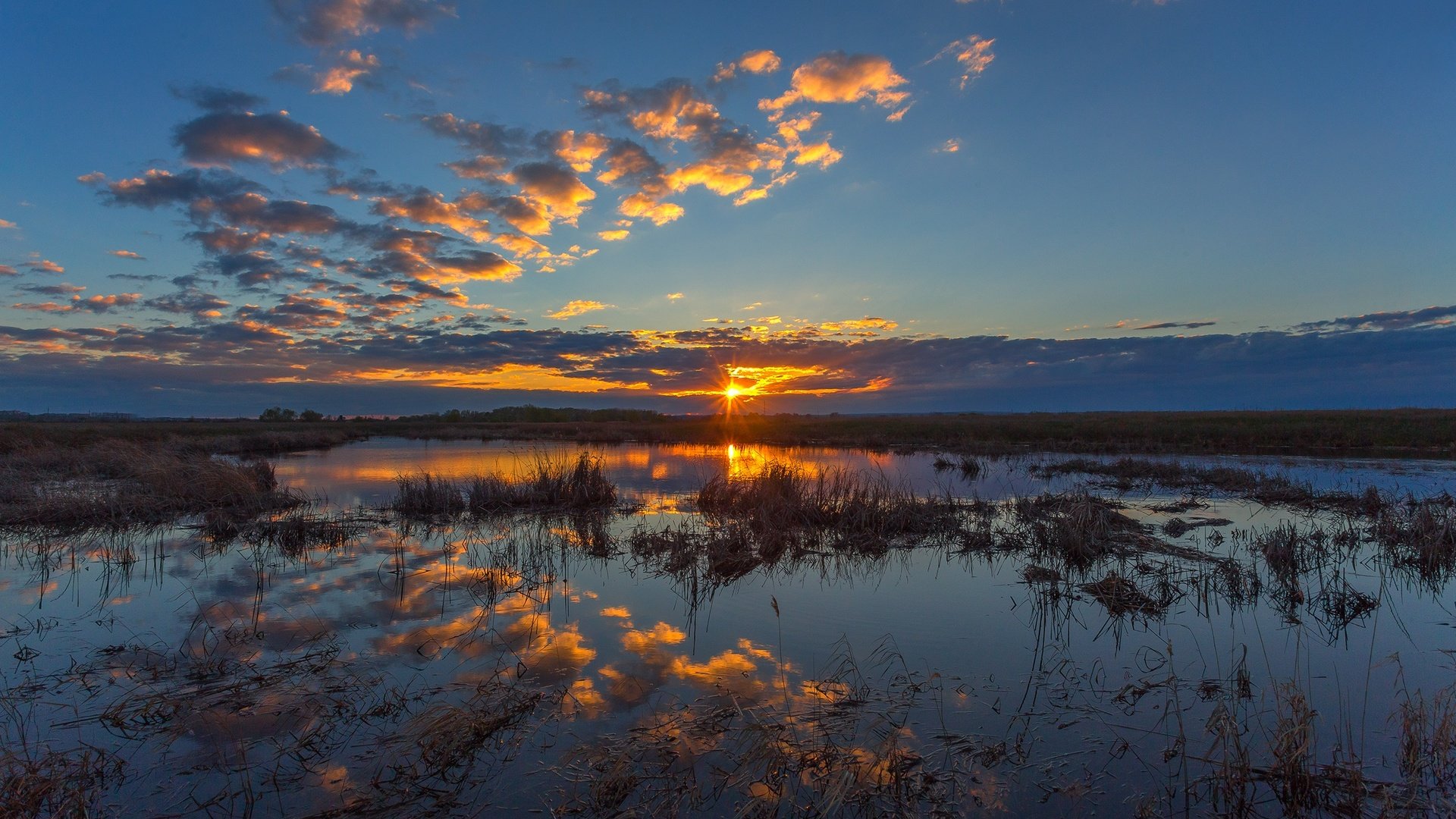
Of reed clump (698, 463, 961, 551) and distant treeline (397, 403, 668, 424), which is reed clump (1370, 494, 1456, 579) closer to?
reed clump (698, 463, 961, 551)

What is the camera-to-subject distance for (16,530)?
13547 mm

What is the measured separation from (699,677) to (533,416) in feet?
336

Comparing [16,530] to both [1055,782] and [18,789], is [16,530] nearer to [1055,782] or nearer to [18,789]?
[18,789]

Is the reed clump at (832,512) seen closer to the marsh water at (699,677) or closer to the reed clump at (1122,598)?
the marsh water at (699,677)

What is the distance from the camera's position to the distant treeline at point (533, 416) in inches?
3853

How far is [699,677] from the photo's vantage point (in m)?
6.29

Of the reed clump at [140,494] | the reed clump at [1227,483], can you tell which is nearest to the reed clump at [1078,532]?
the reed clump at [1227,483]

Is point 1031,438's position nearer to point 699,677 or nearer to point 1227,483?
point 1227,483

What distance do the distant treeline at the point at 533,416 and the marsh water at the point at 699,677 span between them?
3382 inches

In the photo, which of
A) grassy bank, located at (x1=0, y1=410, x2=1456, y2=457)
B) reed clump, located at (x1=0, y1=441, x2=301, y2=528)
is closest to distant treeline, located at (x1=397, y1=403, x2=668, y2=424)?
grassy bank, located at (x1=0, y1=410, x2=1456, y2=457)

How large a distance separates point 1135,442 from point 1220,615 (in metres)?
34.4

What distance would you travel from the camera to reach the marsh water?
4414 millimetres

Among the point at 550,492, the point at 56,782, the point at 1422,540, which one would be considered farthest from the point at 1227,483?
the point at 56,782

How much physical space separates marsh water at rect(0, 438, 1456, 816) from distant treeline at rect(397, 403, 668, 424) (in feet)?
282
